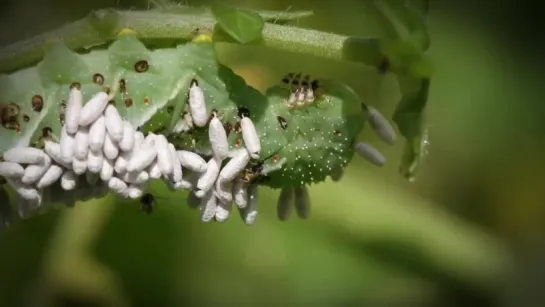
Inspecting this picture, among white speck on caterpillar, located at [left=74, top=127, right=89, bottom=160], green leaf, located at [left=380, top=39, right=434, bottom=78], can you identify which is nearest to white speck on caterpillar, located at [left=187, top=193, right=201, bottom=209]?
white speck on caterpillar, located at [left=74, top=127, right=89, bottom=160]

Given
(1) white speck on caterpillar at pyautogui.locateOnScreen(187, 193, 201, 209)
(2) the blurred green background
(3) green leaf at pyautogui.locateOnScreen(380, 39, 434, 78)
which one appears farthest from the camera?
(2) the blurred green background

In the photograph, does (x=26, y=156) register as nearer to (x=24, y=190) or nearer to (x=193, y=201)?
(x=24, y=190)

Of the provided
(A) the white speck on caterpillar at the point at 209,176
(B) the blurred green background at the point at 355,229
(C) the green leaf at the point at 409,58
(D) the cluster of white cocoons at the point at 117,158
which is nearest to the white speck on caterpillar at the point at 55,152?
(D) the cluster of white cocoons at the point at 117,158

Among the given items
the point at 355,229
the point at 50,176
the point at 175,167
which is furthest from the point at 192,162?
the point at 355,229

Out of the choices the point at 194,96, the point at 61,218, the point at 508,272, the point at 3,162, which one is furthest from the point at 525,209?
the point at 3,162

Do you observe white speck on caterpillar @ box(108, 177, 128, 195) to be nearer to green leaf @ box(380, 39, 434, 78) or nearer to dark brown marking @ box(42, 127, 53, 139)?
dark brown marking @ box(42, 127, 53, 139)

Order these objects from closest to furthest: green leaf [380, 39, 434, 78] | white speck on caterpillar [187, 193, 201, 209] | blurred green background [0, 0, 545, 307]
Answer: green leaf [380, 39, 434, 78]
white speck on caterpillar [187, 193, 201, 209]
blurred green background [0, 0, 545, 307]

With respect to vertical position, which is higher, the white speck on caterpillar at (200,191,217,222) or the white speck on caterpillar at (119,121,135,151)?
the white speck on caterpillar at (119,121,135,151)
